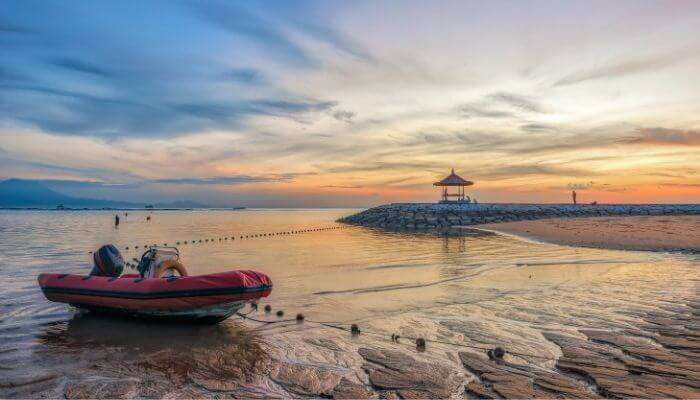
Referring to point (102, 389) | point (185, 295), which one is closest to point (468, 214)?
point (185, 295)

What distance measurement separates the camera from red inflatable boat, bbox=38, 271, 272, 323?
952cm

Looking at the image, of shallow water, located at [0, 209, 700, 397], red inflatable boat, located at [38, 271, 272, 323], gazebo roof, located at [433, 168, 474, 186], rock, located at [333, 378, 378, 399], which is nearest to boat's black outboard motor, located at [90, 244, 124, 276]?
shallow water, located at [0, 209, 700, 397]

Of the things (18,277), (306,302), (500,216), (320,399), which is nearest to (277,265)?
(306,302)

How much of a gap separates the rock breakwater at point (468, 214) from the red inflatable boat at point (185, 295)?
4069cm

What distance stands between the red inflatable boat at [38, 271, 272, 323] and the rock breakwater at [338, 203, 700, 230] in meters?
40.7

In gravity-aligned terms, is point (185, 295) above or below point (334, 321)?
above

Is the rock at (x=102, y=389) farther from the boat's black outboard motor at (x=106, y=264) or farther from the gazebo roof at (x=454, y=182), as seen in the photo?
the gazebo roof at (x=454, y=182)

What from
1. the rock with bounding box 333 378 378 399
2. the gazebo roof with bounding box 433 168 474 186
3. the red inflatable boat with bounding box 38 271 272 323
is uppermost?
the gazebo roof with bounding box 433 168 474 186

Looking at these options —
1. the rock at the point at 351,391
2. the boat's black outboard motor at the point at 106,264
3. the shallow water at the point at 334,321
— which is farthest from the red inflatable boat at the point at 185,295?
the rock at the point at 351,391

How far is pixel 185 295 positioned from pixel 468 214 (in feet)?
165

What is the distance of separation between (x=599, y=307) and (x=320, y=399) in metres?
8.09

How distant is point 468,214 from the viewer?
184 feet

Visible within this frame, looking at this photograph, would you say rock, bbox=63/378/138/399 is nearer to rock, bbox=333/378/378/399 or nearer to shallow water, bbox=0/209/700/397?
shallow water, bbox=0/209/700/397

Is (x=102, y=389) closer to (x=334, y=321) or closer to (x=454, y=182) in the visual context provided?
(x=334, y=321)
